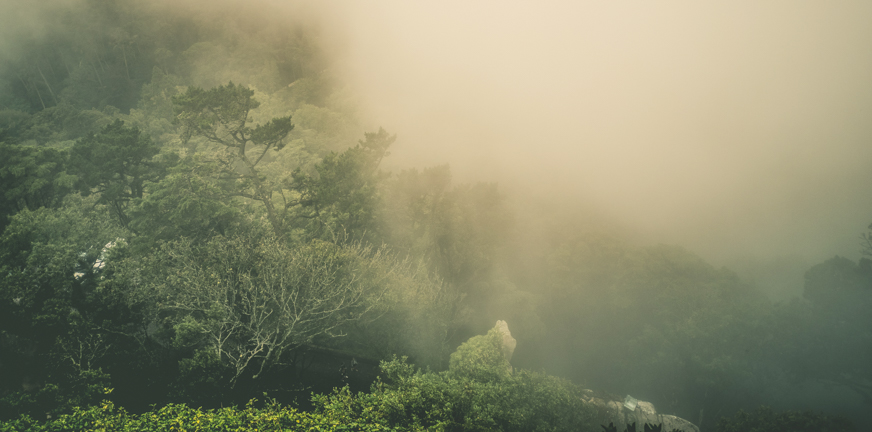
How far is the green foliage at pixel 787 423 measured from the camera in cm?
2555

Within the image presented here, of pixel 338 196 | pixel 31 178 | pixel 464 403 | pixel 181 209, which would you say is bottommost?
pixel 464 403

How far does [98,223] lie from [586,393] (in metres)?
37.8

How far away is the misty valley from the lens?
682 inches

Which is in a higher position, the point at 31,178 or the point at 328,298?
the point at 31,178

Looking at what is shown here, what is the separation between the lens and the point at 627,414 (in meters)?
28.0

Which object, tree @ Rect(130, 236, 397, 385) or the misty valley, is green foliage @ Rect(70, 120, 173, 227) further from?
tree @ Rect(130, 236, 397, 385)

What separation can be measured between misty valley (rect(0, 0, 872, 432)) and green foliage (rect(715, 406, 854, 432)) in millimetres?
177

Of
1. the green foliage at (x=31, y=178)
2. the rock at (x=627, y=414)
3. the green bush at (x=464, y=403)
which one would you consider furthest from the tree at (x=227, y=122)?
the rock at (x=627, y=414)

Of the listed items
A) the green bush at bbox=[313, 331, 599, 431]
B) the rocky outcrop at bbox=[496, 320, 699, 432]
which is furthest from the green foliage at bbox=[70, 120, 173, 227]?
the rocky outcrop at bbox=[496, 320, 699, 432]

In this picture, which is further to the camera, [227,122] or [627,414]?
[627,414]

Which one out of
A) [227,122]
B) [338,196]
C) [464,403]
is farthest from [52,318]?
[464,403]

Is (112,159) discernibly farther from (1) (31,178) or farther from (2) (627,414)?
(2) (627,414)

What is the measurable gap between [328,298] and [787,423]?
33.3 m

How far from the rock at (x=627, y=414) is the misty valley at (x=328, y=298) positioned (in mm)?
234
